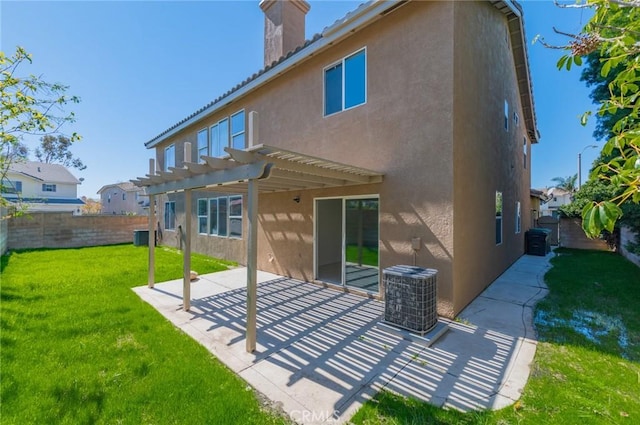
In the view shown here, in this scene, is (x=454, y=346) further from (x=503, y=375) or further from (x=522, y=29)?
(x=522, y=29)

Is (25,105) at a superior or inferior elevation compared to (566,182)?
inferior

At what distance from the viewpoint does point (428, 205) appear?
5.72 metres

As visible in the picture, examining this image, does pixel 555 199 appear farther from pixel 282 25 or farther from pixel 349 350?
pixel 349 350

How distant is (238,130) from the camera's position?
11.0 m

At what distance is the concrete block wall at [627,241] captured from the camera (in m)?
10.5

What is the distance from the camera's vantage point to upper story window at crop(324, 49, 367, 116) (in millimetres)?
7000

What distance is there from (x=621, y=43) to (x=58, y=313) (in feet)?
29.7

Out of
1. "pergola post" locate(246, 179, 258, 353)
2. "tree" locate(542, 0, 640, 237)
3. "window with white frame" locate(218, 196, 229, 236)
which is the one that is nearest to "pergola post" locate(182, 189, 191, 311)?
"pergola post" locate(246, 179, 258, 353)

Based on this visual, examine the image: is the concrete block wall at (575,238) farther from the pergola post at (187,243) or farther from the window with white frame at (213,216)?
the pergola post at (187,243)

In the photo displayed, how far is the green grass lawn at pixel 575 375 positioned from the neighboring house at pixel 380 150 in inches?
64.9

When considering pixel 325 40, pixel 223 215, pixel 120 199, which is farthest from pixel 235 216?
pixel 120 199

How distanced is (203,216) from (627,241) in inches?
692

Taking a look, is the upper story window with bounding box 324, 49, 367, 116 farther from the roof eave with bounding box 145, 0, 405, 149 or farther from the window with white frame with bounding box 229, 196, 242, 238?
the window with white frame with bounding box 229, 196, 242, 238

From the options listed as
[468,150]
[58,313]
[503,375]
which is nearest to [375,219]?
[468,150]
